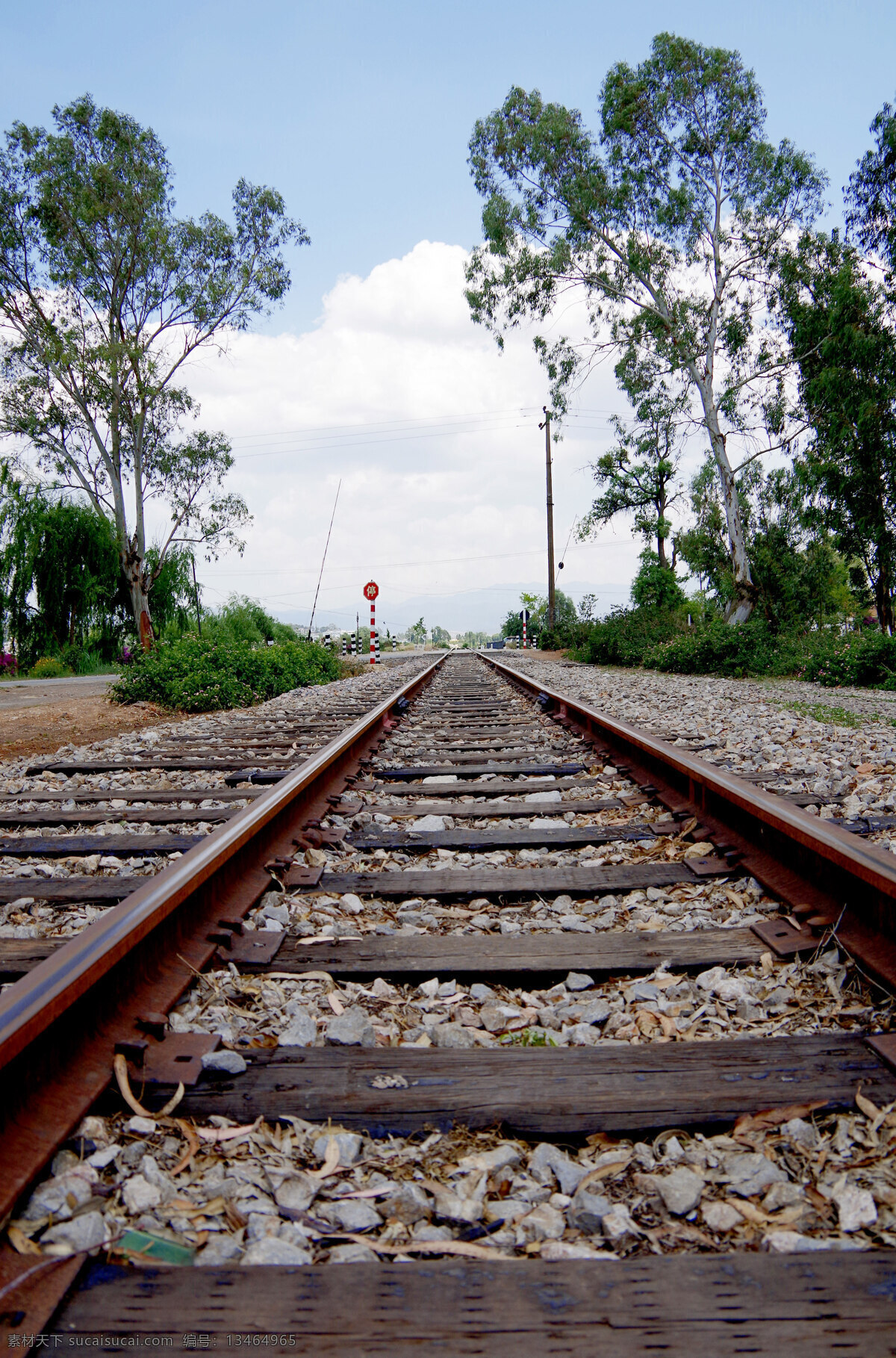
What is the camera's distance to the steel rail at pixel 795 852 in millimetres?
1834

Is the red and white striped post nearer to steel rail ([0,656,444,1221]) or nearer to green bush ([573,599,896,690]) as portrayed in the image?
green bush ([573,599,896,690])

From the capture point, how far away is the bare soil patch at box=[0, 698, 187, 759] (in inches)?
241

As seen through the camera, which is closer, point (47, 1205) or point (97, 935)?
point (47, 1205)

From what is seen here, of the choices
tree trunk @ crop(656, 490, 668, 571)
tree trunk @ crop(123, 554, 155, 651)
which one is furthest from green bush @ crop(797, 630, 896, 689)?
tree trunk @ crop(656, 490, 668, 571)

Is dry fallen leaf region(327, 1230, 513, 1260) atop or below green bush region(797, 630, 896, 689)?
below

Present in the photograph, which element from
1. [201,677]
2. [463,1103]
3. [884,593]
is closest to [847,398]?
[884,593]

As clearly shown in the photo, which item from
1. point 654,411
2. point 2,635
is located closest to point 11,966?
point 2,635

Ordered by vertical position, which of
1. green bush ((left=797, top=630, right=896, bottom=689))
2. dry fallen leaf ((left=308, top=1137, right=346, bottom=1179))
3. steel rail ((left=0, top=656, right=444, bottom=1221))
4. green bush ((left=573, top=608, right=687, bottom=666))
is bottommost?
Result: dry fallen leaf ((left=308, top=1137, right=346, bottom=1179))

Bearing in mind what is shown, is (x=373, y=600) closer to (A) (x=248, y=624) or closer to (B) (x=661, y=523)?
(A) (x=248, y=624)

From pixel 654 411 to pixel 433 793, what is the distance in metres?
21.0

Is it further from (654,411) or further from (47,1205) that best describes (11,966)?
(654,411)

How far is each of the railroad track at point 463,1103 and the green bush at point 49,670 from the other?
17065 millimetres

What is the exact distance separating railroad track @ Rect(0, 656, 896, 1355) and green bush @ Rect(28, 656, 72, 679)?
56.0 ft

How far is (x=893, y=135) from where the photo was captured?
53.5ft
